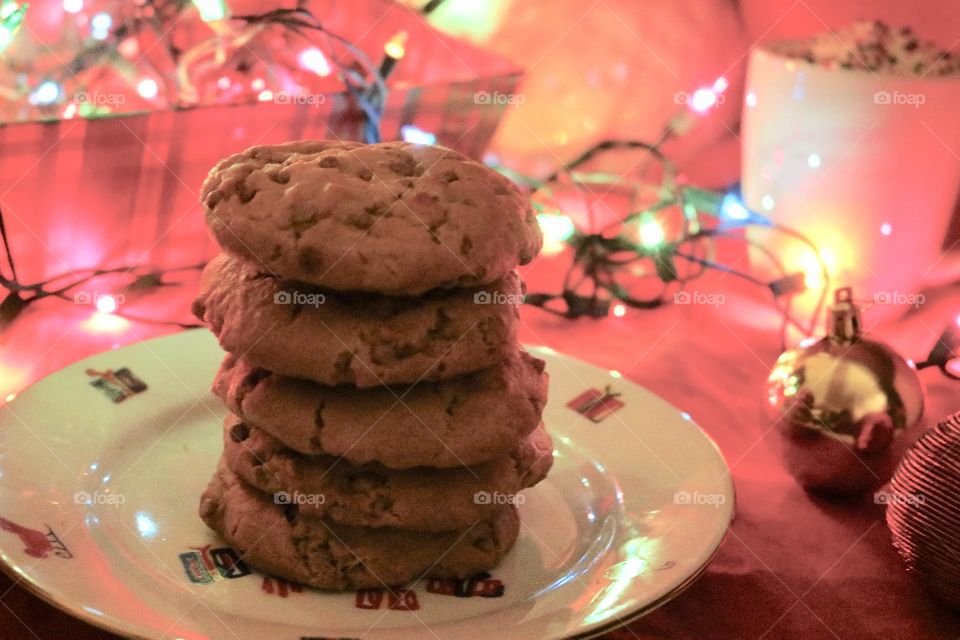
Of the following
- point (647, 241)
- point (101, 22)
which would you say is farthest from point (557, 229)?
point (101, 22)

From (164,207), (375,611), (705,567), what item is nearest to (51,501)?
(375,611)

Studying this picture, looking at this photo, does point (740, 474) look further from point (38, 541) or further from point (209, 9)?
point (209, 9)

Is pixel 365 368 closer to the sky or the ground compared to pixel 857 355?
closer to the sky

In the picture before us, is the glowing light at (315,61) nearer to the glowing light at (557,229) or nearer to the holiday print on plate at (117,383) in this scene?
the glowing light at (557,229)

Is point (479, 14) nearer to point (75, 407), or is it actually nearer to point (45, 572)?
point (75, 407)

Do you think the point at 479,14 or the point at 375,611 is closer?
the point at 375,611

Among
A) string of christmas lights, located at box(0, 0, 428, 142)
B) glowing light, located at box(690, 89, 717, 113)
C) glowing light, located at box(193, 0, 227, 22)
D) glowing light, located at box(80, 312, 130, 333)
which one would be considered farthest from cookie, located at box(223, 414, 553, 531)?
glowing light, located at box(690, 89, 717, 113)
